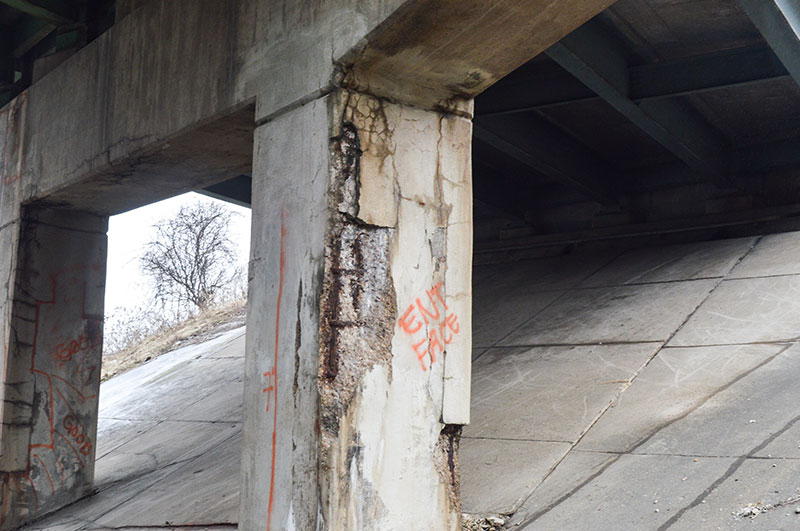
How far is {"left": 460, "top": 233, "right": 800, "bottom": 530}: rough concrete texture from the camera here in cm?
412

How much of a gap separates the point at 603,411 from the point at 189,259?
17547 mm

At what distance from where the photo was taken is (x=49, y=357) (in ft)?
22.7

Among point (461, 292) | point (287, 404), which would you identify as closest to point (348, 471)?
point (287, 404)

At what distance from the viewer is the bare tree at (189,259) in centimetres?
2123

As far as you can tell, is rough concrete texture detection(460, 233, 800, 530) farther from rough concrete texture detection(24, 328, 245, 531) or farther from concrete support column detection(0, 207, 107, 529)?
concrete support column detection(0, 207, 107, 529)

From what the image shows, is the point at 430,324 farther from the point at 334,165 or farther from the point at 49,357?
the point at 49,357

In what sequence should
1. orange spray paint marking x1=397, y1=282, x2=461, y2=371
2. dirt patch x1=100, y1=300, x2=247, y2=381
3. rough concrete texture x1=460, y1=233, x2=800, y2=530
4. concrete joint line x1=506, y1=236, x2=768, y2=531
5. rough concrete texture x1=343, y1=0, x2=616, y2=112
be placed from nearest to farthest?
rough concrete texture x1=343, y1=0, x2=616, y2=112, orange spray paint marking x1=397, y1=282, x2=461, y2=371, rough concrete texture x1=460, y1=233, x2=800, y2=530, concrete joint line x1=506, y1=236, x2=768, y2=531, dirt patch x1=100, y1=300, x2=247, y2=381

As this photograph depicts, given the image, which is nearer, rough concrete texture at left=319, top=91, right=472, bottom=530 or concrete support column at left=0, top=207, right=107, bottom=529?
rough concrete texture at left=319, top=91, right=472, bottom=530

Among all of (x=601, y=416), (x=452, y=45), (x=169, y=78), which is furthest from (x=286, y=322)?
(x=601, y=416)

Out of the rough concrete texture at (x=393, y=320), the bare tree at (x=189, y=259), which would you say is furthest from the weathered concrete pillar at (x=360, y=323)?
the bare tree at (x=189, y=259)

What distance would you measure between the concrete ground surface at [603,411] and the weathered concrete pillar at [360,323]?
1.06 meters

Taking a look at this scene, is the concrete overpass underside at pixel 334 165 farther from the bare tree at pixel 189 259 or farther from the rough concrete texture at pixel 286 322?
the bare tree at pixel 189 259

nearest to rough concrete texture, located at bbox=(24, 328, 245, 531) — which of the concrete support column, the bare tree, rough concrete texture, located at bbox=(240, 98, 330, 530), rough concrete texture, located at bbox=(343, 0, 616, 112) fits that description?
the concrete support column

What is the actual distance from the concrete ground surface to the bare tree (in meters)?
11.2
